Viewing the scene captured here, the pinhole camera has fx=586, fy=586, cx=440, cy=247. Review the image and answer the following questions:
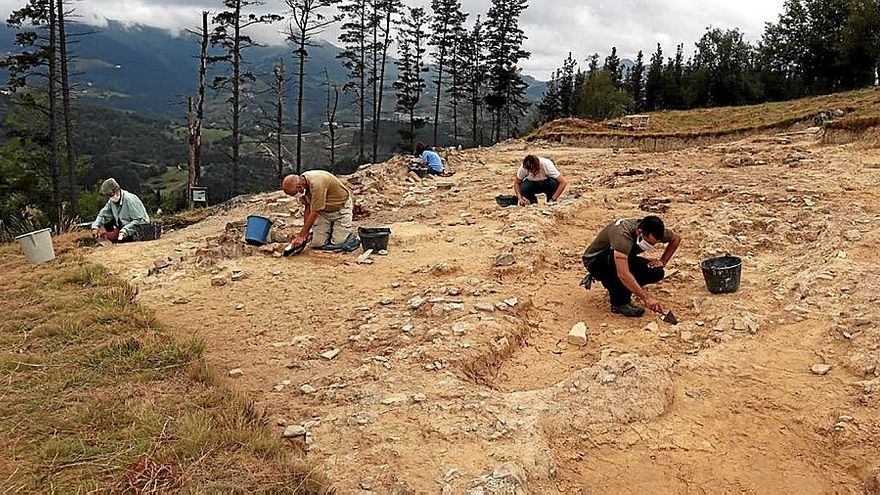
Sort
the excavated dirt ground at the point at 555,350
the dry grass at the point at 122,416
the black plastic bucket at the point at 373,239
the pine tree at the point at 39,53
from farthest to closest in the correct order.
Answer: the pine tree at the point at 39,53 < the black plastic bucket at the point at 373,239 < the excavated dirt ground at the point at 555,350 < the dry grass at the point at 122,416

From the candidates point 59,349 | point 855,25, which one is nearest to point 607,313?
point 59,349

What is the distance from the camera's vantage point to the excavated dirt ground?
3207mm

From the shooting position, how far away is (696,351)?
4305mm

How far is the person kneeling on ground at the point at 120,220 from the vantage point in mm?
8383

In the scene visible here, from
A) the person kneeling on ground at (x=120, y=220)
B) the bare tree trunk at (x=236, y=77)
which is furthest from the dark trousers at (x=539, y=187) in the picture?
the bare tree trunk at (x=236, y=77)

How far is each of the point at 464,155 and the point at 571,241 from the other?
425 inches

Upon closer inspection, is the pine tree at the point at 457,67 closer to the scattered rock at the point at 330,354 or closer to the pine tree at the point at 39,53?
the pine tree at the point at 39,53

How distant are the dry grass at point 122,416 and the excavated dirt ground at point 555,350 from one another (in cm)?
29

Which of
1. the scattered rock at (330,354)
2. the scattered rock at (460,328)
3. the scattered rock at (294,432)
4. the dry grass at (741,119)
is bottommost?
the scattered rock at (294,432)

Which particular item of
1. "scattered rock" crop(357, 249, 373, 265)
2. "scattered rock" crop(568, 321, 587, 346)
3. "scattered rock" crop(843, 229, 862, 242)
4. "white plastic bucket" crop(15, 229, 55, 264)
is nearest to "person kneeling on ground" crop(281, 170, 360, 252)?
"scattered rock" crop(357, 249, 373, 265)

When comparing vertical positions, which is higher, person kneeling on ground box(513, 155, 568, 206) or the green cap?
person kneeling on ground box(513, 155, 568, 206)

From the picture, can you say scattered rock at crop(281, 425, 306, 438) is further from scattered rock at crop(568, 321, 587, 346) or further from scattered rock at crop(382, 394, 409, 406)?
scattered rock at crop(568, 321, 587, 346)

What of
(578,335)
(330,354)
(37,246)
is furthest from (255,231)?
(578,335)

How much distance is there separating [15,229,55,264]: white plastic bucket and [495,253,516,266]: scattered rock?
583 centimetres
